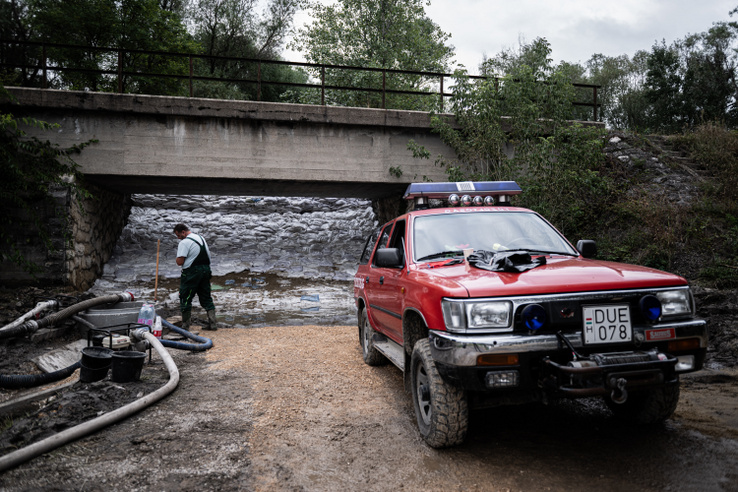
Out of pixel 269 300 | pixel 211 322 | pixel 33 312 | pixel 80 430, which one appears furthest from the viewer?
pixel 269 300

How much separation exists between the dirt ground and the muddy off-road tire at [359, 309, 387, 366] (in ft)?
2.26

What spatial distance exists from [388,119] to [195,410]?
9580 millimetres

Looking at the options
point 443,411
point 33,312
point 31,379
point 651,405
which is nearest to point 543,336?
point 443,411

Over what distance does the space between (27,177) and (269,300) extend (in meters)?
5.79

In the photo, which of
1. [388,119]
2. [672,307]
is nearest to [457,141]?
[388,119]

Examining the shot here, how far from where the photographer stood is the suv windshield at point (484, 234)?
4.48 metres

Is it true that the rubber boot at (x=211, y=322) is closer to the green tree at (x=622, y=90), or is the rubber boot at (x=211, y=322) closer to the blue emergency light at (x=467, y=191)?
the blue emergency light at (x=467, y=191)

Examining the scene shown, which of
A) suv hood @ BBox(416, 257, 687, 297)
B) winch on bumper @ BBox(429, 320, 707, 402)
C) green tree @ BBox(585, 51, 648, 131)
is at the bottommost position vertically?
winch on bumper @ BBox(429, 320, 707, 402)

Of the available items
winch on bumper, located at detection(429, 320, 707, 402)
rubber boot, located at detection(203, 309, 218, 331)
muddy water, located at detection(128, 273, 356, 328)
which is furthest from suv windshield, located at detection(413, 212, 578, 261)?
muddy water, located at detection(128, 273, 356, 328)

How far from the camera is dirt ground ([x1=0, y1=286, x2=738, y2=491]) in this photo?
3102 mm

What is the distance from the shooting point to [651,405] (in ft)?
12.3

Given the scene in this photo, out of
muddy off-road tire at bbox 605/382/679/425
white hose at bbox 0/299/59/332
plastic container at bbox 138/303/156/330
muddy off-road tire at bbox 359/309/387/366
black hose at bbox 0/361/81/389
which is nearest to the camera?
muddy off-road tire at bbox 605/382/679/425

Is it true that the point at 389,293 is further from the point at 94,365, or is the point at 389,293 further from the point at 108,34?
the point at 108,34

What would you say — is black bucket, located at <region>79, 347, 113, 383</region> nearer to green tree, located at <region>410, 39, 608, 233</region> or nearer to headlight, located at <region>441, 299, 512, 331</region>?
headlight, located at <region>441, 299, 512, 331</region>
